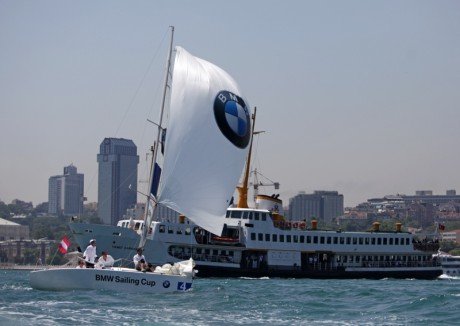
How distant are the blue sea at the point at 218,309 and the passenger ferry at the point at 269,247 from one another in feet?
69.5

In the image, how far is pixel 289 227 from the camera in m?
66.4

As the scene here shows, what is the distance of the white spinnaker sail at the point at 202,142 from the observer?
39.9 meters

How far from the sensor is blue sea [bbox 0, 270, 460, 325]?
28.6 m

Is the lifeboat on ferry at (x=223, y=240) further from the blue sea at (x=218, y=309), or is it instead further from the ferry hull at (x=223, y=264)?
the blue sea at (x=218, y=309)

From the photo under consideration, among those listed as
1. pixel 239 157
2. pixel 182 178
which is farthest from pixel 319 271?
pixel 182 178

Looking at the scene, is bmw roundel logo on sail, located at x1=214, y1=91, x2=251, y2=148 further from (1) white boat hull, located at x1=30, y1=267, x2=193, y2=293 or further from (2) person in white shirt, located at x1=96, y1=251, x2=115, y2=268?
(1) white boat hull, located at x1=30, y1=267, x2=193, y2=293

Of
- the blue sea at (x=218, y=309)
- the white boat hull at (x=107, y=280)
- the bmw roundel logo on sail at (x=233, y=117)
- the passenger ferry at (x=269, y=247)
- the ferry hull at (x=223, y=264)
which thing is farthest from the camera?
the passenger ferry at (x=269, y=247)

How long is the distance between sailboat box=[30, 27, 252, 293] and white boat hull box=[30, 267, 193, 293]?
2.11 ft

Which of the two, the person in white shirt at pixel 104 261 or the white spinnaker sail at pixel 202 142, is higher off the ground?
the white spinnaker sail at pixel 202 142

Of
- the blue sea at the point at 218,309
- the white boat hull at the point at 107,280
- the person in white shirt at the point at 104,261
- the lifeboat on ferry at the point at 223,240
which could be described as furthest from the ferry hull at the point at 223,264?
the white boat hull at the point at 107,280

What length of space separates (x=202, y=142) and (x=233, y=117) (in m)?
3.00

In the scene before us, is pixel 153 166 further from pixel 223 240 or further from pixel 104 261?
pixel 223 240

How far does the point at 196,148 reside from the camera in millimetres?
41000

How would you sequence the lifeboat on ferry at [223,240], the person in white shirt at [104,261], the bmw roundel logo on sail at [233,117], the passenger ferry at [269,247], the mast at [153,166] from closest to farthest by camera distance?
the person in white shirt at [104,261], the mast at [153,166], the bmw roundel logo on sail at [233,117], the passenger ferry at [269,247], the lifeboat on ferry at [223,240]
